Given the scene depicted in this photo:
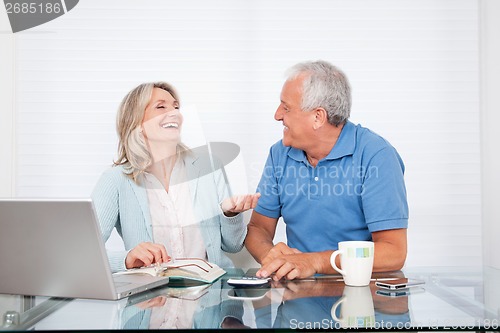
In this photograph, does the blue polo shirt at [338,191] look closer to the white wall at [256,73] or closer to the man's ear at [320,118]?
the man's ear at [320,118]

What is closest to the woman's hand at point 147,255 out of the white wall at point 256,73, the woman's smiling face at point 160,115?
the woman's smiling face at point 160,115

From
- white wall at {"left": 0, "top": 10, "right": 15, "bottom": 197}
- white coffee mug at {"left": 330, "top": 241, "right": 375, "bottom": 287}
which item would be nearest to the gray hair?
white coffee mug at {"left": 330, "top": 241, "right": 375, "bottom": 287}

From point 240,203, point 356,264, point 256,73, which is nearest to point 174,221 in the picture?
point 240,203

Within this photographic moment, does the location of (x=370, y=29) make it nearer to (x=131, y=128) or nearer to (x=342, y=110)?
(x=342, y=110)

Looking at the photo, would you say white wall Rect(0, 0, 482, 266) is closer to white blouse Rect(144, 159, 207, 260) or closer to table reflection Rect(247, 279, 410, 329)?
white blouse Rect(144, 159, 207, 260)

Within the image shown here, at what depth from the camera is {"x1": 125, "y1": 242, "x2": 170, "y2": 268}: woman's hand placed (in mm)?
1504

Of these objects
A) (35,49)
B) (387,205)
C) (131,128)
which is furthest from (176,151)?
(35,49)

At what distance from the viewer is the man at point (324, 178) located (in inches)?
77.1

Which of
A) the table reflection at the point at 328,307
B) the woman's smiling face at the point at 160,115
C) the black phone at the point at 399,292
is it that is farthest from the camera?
the woman's smiling face at the point at 160,115

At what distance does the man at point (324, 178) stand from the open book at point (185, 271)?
1.66ft

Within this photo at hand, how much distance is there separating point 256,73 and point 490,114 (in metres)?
1.16

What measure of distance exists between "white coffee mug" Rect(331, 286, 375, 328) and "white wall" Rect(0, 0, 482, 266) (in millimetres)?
1765

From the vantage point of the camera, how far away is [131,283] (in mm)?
1281

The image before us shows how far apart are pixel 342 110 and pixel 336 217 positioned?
1.27 ft
